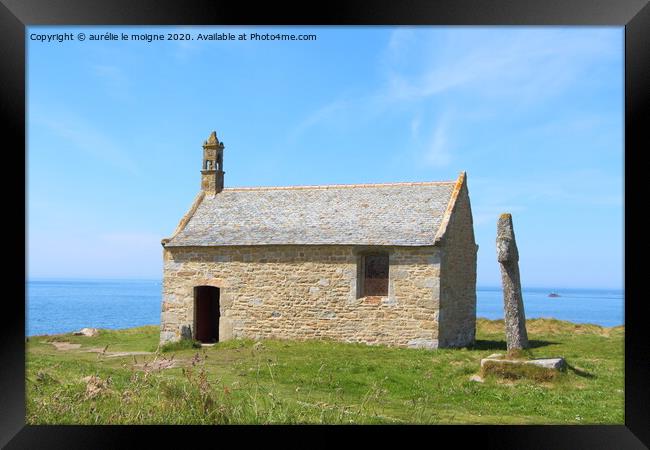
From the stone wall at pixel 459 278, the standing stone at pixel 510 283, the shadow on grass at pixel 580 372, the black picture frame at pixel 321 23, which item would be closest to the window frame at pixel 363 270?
the stone wall at pixel 459 278

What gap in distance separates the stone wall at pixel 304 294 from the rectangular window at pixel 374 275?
377mm

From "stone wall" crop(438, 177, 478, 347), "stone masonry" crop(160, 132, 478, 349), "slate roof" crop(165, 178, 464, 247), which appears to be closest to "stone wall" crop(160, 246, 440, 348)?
"stone masonry" crop(160, 132, 478, 349)

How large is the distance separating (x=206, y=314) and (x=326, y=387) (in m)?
10.1

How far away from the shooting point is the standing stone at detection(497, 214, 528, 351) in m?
14.1

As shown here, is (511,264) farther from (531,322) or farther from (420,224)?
(531,322)

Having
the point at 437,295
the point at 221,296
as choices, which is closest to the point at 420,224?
the point at 437,295

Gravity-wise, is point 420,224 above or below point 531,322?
above

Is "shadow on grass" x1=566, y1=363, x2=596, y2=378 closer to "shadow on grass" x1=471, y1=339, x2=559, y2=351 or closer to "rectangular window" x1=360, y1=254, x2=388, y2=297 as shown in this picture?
"shadow on grass" x1=471, y1=339, x2=559, y2=351

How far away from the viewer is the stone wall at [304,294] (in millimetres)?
18469

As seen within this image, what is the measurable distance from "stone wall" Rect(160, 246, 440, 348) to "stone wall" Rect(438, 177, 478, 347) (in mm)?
640

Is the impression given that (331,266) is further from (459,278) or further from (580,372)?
(580,372)

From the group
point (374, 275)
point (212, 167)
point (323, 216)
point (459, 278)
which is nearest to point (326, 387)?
point (374, 275)
